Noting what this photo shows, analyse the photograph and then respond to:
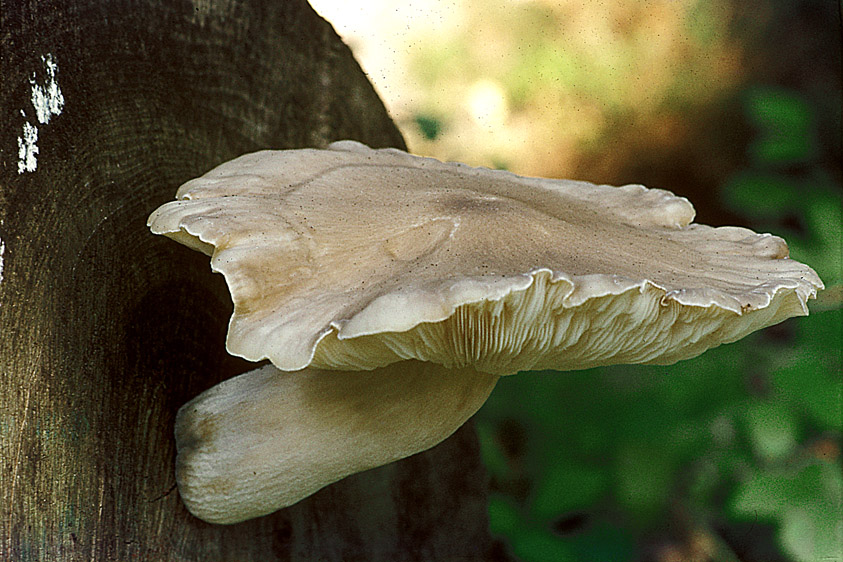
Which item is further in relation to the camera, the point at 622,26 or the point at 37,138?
the point at 622,26

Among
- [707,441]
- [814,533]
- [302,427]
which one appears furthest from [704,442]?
[302,427]

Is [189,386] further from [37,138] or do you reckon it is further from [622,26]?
[622,26]

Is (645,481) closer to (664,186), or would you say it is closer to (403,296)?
(403,296)

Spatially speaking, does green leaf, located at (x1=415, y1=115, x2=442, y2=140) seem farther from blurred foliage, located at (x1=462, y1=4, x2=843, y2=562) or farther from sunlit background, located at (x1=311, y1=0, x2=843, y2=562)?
blurred foliage, located at (x1=462, y1=4, x2=843, y2=562)

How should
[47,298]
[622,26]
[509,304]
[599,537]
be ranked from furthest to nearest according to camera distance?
[622,26]
[599,537]
[47,298]
[509,304]

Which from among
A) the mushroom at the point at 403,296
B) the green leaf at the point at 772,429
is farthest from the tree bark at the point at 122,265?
the green leaf at the point at 772,429

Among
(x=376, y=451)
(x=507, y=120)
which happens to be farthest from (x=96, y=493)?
(x=507, y=120)

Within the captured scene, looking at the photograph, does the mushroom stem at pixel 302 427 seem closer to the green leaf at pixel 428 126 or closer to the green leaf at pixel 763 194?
the green leaf at pixel 763 194
